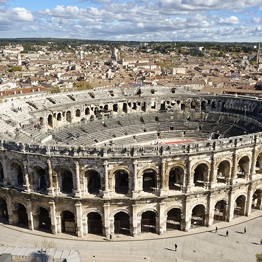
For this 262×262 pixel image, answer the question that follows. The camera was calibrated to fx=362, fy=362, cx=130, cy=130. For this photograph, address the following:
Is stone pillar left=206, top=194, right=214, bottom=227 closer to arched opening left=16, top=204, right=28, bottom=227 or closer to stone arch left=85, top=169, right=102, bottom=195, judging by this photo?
stone arch left=85, top=169, right=102, bottom=195

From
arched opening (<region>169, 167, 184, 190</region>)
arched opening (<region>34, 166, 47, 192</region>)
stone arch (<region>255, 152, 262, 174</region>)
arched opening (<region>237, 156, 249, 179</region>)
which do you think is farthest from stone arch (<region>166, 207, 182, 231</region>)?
arched opening (<region>34, 166, 47, 192</region>)

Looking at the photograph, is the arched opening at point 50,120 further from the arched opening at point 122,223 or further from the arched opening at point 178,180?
the arched opening at point 178,180

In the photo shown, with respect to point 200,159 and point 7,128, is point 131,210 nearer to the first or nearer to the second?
point 200,159

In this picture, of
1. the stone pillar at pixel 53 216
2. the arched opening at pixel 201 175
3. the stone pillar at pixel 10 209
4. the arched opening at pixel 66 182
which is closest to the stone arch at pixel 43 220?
the stone pillar at pixel 53 216

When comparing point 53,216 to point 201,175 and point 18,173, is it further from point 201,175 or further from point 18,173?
point 201,175

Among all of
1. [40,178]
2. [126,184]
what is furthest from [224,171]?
[40,178]

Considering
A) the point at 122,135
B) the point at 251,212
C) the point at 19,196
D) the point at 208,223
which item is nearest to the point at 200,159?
→ the point at 208,223
